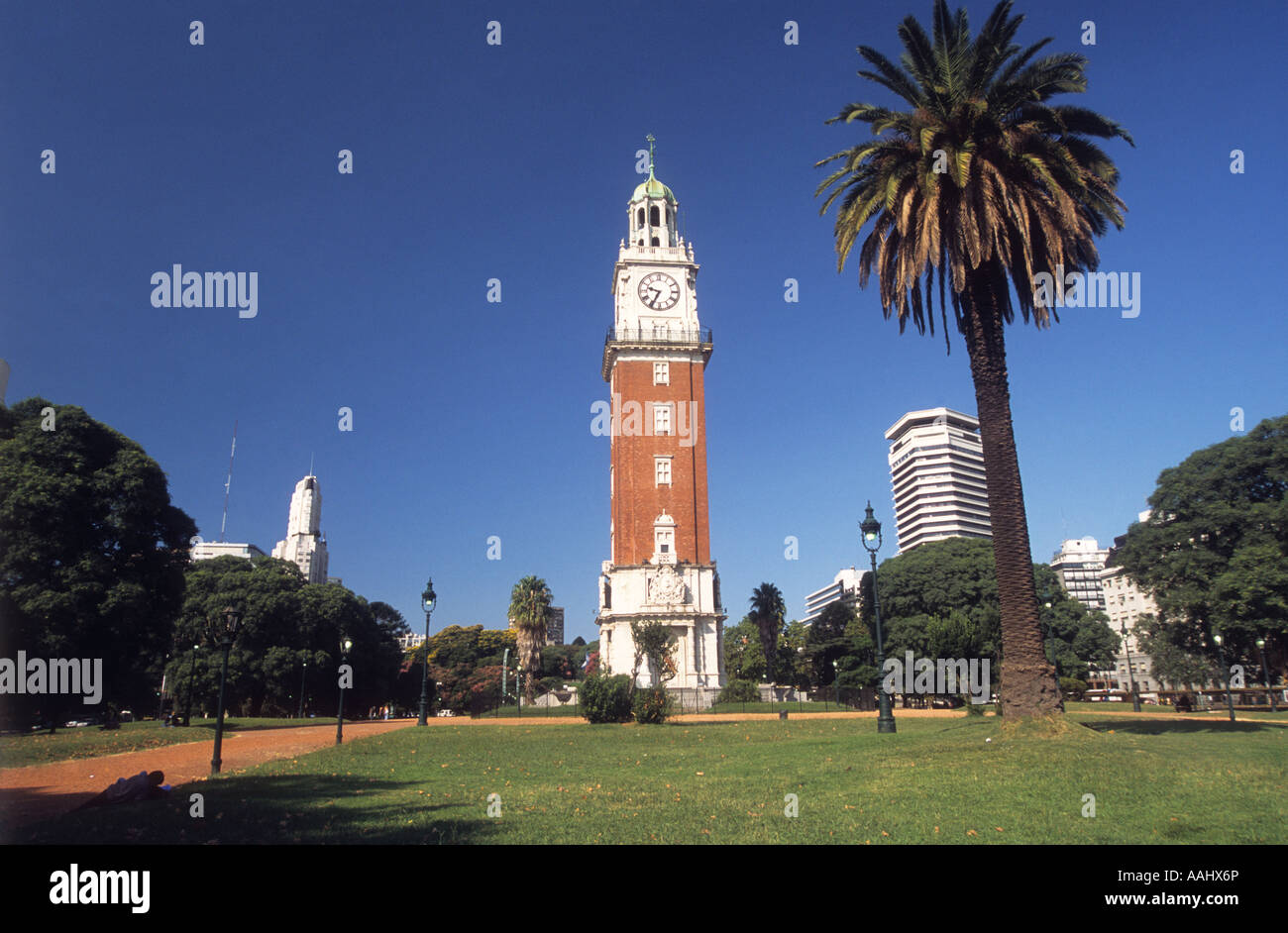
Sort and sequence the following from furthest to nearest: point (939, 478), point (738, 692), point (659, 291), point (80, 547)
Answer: point (939, 478), point (659, 291), point (738, 692), point (80, 547)

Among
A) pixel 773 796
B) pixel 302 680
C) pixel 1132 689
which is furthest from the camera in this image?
pixel 1132 689

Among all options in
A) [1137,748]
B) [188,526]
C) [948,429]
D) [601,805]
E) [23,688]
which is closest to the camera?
[601,805]

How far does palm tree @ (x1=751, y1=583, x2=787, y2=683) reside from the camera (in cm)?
7469

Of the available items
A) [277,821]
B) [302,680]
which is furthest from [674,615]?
[277,821]

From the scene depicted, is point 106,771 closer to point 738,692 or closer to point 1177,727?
point 1177,727

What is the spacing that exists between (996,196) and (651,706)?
73.0ft

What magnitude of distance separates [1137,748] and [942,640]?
101 feet

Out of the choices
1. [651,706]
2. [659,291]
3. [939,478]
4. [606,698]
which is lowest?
[651,706]

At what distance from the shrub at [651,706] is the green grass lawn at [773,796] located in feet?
38.3

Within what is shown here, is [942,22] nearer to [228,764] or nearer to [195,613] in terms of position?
[228,764]

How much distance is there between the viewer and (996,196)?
1733 centimetres

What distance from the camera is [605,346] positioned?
58.9m

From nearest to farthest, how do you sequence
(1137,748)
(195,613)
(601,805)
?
(601,805)
(1137,748)
(195,613)
